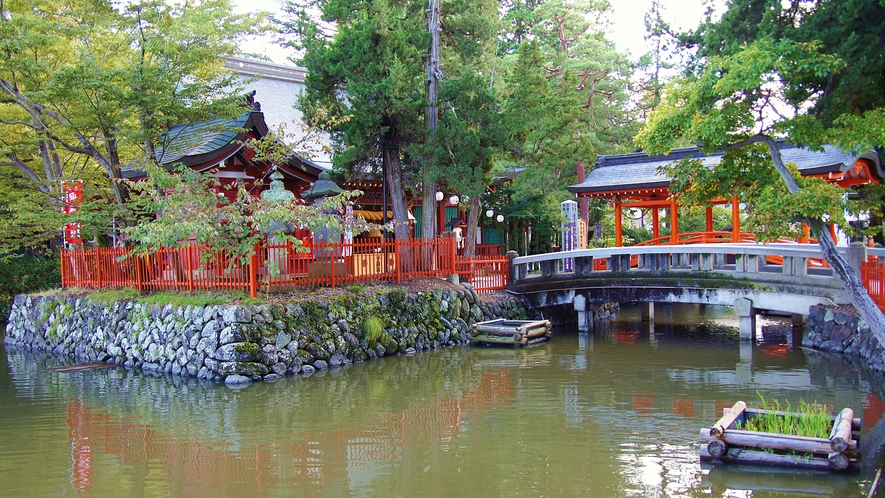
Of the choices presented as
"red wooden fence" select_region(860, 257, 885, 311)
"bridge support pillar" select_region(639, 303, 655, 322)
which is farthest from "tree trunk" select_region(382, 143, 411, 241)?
"red wooden fence" select_region(860, 257, 885, 311)

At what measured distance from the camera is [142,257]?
15664 mm

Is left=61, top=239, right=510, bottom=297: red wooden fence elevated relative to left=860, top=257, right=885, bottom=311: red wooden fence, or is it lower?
elevated

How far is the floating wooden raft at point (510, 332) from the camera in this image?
16.5m

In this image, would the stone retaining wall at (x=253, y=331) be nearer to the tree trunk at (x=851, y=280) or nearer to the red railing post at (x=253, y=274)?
the red railing post at (x=253, y=274)

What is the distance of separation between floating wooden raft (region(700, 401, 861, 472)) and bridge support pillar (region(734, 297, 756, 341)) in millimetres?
8152

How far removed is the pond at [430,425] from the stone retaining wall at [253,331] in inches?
18.7

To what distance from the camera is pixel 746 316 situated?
16.2 m

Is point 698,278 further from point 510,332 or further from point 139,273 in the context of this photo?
point 139,273

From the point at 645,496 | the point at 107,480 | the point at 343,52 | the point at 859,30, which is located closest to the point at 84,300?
the point at 343,52

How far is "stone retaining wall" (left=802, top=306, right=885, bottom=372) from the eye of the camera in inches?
510

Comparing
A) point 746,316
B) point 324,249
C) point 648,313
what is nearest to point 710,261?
point 746,316

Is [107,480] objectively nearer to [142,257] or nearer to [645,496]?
[645,496]

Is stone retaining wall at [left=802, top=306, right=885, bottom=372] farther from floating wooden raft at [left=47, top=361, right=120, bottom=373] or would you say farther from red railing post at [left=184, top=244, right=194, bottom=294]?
floating wooden raft at [left=47, top=361, right=120, bottom=373]

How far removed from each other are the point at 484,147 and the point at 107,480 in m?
12.9
